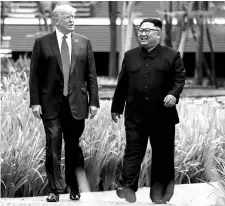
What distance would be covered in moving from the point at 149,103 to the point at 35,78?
3.40ft

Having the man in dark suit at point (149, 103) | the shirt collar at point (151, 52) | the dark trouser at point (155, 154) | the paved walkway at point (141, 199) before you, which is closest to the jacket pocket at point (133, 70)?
the man in dark suit at point (149, 103)

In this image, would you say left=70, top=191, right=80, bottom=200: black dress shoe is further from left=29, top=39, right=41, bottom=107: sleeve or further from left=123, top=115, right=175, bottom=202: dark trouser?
left=29, top=39, right=41, bottom=107: sleeve

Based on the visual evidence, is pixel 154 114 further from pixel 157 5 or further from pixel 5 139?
pixel 157 5

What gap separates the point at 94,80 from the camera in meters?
7.52

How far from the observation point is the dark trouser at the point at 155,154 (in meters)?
7.38

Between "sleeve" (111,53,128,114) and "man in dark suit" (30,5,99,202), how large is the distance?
0.18 meters

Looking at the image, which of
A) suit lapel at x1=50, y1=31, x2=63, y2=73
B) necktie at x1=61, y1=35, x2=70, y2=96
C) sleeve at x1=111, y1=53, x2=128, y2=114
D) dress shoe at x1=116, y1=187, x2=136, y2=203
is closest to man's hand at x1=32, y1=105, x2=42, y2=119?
necktie at x1=61, y1=35, x2=70, y2=96

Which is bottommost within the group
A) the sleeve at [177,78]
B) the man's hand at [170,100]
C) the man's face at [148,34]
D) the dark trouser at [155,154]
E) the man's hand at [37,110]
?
the dark trouser at [155,154]

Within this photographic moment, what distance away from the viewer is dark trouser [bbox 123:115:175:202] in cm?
738

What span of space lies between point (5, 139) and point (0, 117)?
0.94 meters

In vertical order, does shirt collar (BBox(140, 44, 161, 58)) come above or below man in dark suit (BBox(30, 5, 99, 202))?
above

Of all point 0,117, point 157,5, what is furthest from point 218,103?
point 157,5

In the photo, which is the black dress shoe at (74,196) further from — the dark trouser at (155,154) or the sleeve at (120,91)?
the sleeve at (120,91)

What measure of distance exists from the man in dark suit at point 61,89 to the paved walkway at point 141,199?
0.18m
